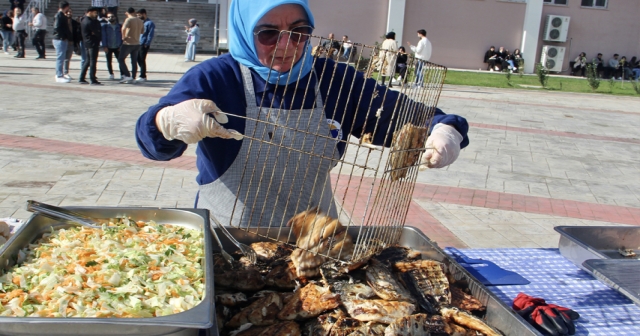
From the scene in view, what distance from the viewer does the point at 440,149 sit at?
190cm

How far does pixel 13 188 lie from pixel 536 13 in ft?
97.7

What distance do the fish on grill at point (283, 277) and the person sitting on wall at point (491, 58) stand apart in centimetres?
2942

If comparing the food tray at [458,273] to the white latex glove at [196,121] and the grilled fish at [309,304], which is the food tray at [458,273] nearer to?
the grilled fish at [309,304]

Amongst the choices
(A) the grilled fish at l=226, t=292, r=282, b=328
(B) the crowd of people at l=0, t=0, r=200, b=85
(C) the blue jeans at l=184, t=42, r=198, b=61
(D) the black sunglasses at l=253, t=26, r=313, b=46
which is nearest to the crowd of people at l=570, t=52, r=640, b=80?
(C) the blue jeans at l=184, t=42, r=198, b=61

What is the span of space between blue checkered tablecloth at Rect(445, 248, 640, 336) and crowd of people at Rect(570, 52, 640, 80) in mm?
30809

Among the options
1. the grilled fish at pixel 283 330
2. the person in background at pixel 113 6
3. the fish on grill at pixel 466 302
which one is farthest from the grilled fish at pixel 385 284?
the person in background at pixel 113 6

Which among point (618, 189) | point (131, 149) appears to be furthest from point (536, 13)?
point (131, 149)

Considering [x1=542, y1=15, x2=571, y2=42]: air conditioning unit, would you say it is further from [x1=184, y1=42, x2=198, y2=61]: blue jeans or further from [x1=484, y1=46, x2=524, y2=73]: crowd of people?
[x1=184, y1=42, x2=198, y2=61]: blue jeans

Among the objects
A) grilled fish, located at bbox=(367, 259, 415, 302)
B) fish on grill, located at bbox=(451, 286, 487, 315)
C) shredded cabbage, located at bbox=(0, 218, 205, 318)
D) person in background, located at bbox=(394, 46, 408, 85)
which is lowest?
fish on grill, located at bbox=(451, 286, 487, 315)

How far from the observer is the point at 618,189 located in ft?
21.9

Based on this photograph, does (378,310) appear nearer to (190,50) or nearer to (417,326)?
(417,326)

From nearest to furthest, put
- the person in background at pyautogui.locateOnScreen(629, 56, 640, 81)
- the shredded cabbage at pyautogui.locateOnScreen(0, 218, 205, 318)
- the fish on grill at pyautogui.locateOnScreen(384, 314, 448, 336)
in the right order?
the shredded cabbage at pyautogui.locateOnScreen(0, 218, 205, 318) < the fish on grill at pyautogui.locateOnScreen(384, 314, 448, 336) < the person in background at pyautogui.locateOnScreen(629, 56, 640, 81)

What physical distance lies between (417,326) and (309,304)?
0.99 ft

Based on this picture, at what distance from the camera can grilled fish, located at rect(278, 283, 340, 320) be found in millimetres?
1510
